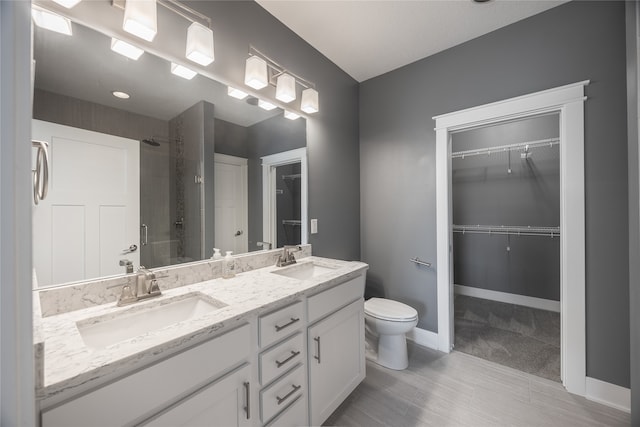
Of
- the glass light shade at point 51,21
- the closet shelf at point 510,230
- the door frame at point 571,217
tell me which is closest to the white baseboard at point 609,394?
the door frame at point 571,217

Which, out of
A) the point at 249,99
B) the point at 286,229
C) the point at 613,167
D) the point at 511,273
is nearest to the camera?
the point at 613,167

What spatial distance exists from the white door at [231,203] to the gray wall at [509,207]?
3125 mm

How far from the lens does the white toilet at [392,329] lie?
1.94 metres

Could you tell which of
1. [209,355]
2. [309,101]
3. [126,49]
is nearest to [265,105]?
[309,101]

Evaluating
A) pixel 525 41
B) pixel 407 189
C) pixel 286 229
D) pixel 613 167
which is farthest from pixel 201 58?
pixel 613 167

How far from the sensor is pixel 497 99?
1.99m

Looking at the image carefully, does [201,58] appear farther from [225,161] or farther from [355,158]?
[355,158]

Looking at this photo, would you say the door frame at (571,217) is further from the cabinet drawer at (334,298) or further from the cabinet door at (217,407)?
the cabinet door at (217,407)

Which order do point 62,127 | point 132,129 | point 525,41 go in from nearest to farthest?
point 62,127, point 132,129, point 525,41

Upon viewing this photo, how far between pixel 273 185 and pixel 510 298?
337 centimetres

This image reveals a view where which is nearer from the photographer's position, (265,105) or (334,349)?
(334,349)

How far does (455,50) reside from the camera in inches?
86.0

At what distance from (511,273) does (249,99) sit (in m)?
3.66

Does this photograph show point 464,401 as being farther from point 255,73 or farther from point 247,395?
point 255,73
